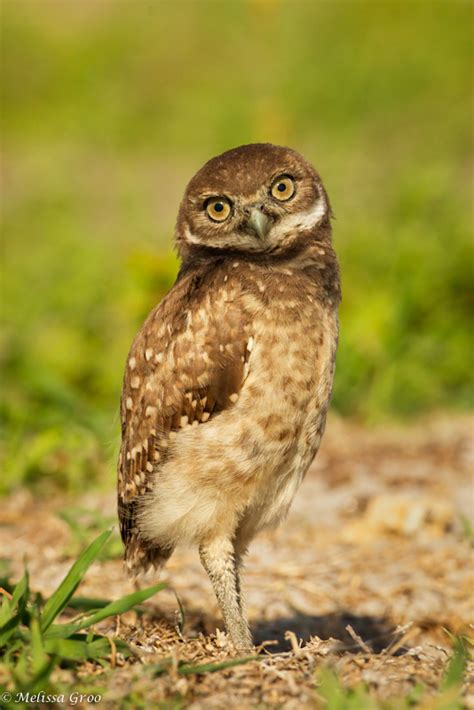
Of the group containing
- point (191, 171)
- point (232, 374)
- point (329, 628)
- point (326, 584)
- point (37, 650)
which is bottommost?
point (329, 628)

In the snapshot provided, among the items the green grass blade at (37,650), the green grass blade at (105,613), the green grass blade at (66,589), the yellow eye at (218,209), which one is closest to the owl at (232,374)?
the yellow eye at (218,209)

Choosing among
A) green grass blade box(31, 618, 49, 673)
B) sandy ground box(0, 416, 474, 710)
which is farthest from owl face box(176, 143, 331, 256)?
green grass blade box(31, 618, 49, 673)

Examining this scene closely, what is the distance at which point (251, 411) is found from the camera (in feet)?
11.0

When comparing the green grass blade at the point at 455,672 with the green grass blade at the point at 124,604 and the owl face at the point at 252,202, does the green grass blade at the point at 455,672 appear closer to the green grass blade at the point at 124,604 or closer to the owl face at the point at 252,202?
the green grass blade at the point at 124,604

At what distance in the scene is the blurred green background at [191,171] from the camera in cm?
642

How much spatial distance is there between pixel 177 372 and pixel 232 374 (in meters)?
0.21

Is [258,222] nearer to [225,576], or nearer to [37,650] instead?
[225,576]

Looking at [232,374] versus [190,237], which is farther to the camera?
[190,237]

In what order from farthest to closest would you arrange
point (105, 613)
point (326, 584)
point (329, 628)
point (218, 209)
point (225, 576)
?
point (326, 584)
point (329, 628)
point (218, 209)
point (225, 576)
point (105, 613)

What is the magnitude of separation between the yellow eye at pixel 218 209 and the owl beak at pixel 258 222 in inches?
4.0

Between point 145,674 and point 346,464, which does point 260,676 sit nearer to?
point 145,674

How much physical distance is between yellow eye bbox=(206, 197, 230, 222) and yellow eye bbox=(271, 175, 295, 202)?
183mm

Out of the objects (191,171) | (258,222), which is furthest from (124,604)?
(191,171)

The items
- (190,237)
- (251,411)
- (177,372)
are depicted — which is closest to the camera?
(251,411)
